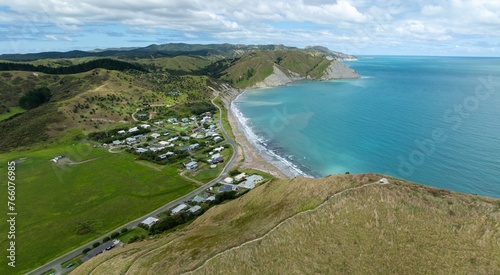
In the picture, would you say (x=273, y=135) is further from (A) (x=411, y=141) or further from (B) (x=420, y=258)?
(B) (x=420, y=258)

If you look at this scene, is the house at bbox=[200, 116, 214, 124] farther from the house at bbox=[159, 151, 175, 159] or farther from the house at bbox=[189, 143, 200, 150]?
the house at bbox=[159, 151, 175, 159]

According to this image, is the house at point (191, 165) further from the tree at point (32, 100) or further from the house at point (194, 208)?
the tree at point (32, 100)

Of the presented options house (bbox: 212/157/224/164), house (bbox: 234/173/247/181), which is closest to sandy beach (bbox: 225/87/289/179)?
house (bbox: 212/157/224/164)

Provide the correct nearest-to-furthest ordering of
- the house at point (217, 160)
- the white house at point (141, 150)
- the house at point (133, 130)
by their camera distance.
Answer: the house at point (217, 160) < the white house at point (141, 150) < the house at point (133, 130)

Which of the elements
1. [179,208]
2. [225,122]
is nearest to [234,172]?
[179,208]

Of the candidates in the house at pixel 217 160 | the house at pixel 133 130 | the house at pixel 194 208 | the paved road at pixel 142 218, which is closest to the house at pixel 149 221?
the paved road at pixel 142 218
